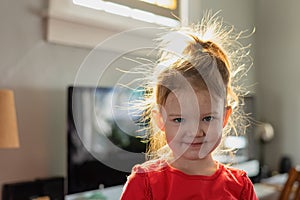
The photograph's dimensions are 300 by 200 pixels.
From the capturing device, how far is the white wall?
3.08 meters

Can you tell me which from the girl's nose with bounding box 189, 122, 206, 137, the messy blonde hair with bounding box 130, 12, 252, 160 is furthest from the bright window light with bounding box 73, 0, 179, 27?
the girl's nose with bounding box 189, 122, 206, 137

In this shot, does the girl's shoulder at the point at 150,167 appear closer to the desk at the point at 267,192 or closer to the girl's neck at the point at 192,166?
the girl's neck at the point at 192,166

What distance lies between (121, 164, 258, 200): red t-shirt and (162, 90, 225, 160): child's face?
4 cm

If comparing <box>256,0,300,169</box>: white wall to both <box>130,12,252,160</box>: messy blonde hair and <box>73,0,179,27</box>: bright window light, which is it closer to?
<box>73,0,179,27</box>: bright window light

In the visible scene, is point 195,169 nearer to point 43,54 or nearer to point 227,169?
point 227,169

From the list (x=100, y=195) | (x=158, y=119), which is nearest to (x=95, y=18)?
(x=100, y=195)

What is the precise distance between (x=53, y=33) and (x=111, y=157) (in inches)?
50.3

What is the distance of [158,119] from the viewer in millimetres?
578

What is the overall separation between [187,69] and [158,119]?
84mm

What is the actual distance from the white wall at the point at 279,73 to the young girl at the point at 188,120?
2.66 metres

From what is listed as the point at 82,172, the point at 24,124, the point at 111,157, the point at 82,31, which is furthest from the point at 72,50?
the point at 111,157

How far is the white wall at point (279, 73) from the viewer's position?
3.08 metres

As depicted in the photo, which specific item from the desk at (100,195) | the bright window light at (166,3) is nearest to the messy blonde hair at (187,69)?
the desk at (100,195)

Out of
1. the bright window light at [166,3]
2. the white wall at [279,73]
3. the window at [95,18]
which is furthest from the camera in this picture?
the white wall at [279,73]
